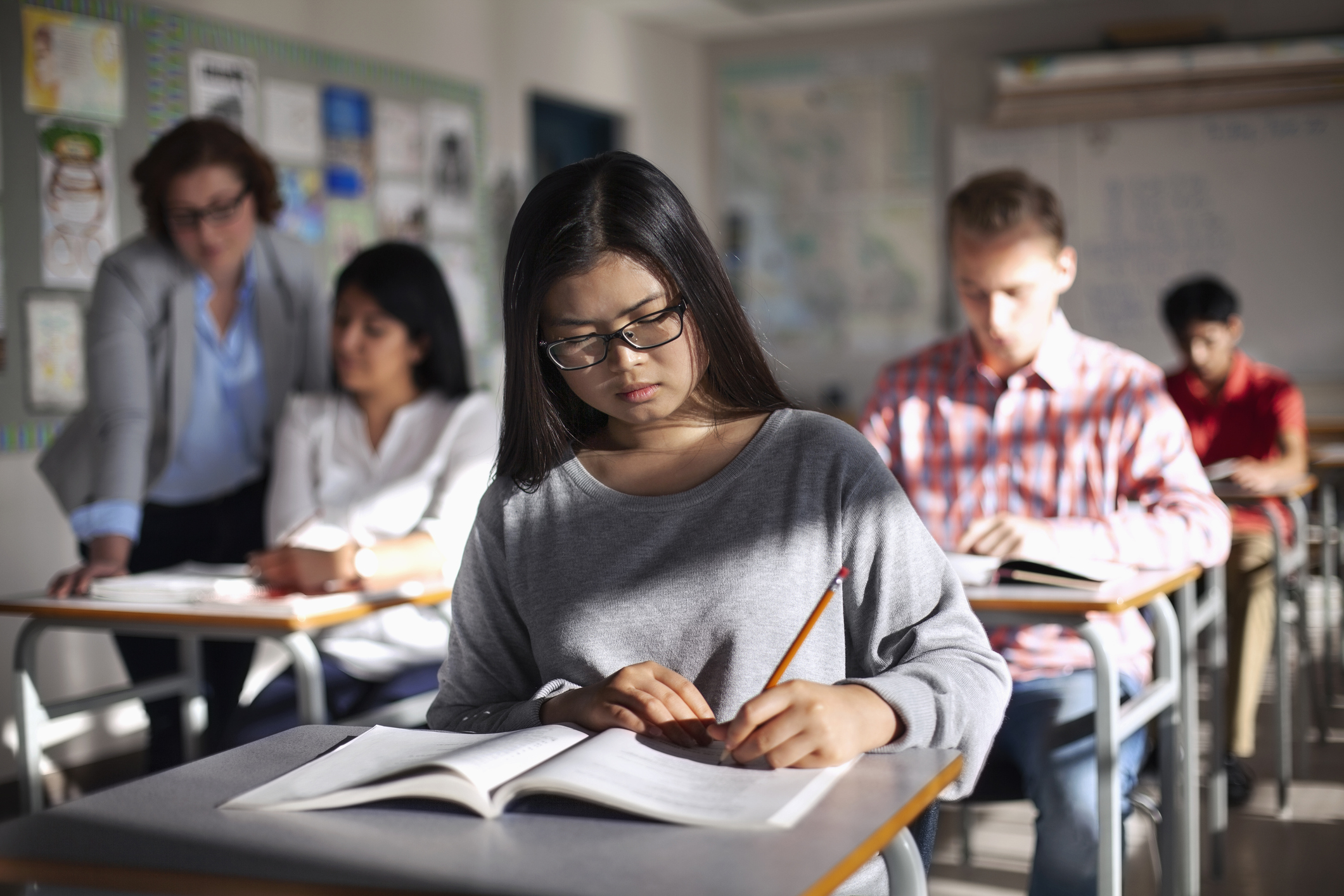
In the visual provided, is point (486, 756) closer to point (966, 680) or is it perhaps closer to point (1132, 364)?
point (966, 680)

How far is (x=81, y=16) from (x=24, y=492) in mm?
1224

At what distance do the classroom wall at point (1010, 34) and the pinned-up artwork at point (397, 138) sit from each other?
2.41m

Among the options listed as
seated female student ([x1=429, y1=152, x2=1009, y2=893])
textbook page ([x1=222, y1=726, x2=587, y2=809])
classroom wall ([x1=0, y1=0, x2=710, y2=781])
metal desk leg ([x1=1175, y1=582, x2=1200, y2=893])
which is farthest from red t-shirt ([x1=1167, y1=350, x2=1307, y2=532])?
textbook page ([x1=222, y1=726, x2=587, y2=809])

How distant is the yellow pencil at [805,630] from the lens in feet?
3.40

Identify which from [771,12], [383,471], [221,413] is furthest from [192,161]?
[771,12]

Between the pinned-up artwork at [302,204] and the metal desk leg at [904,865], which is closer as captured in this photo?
the metal desk leg at [904,865]

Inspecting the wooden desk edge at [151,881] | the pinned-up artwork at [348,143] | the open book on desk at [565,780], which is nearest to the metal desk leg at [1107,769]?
the open book on desk at [565,780]

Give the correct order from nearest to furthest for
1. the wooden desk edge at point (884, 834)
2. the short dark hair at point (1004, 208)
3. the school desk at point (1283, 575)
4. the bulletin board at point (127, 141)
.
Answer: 1. the wooden desk edge at point (884, 834)
2. the short dark hair at point (1004, 208)
3. the school desk at point (1283, 575)
4. the bulletin board at point (127, 141)

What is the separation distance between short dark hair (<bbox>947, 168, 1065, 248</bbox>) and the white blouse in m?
0.91

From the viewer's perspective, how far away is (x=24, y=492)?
331cm

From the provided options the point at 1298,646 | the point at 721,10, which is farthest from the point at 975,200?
the point at 721,10

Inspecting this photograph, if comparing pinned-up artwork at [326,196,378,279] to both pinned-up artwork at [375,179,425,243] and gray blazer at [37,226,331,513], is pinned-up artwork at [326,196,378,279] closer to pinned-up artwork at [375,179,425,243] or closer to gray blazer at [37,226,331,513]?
pinned-up artwork at [375,179,425,243]

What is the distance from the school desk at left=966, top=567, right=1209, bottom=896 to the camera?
1.70 m

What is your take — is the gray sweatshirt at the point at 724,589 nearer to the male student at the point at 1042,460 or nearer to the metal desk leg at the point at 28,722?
the male student at the point at 1042,460
